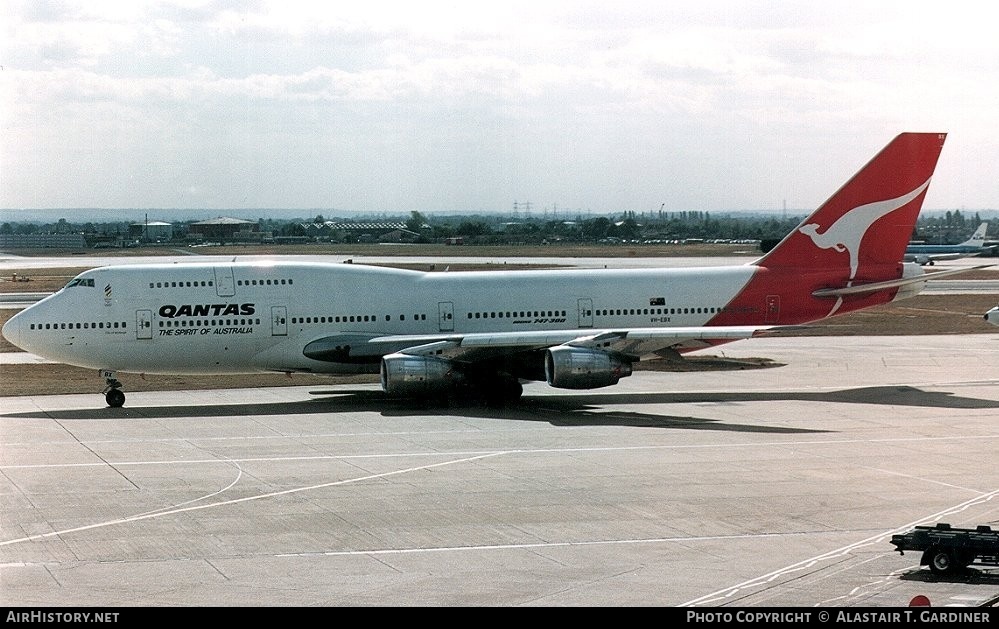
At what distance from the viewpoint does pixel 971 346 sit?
56344mm

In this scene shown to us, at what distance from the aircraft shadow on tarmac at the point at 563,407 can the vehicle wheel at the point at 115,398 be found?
0.95 feet

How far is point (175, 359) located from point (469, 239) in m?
136

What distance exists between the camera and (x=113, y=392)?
1610 inches

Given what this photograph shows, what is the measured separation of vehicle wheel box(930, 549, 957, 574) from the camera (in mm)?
19203

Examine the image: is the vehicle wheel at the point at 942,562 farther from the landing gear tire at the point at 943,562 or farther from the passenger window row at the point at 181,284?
the passenger window row at the point at 181,284

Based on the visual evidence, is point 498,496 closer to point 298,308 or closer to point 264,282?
point 298,308

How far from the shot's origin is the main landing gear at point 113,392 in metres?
40.8

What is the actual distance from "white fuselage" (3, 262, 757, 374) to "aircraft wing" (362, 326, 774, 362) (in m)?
2.10

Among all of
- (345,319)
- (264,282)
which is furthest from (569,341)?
(264,282)

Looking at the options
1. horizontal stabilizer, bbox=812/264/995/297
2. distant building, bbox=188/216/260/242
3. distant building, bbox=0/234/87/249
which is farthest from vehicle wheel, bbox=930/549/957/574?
distant building, bbox=0/234/87/249

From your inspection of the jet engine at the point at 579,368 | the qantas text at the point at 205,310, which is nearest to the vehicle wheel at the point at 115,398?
the qantas text at the point at 205,310

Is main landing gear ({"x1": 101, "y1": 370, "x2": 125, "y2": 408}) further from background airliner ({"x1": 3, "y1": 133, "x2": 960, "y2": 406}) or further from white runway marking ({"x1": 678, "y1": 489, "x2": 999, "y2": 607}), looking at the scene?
white runway marking ({"x1": 678, "y1": 489, "x2": 999, "y2": 607})

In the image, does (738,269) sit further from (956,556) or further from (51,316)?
(956,556)
